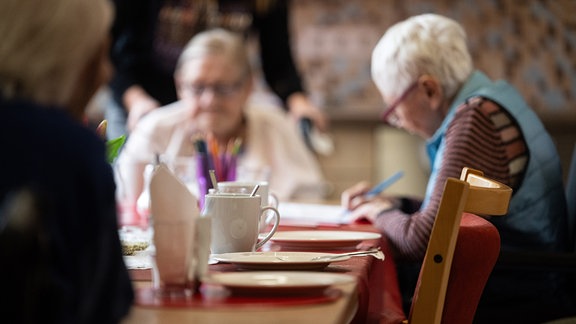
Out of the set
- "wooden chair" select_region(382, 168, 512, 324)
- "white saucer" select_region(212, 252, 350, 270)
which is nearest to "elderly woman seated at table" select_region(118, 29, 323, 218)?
"wooden chair" select_region(382, 168, 512, 324)

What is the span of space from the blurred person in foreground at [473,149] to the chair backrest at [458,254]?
392mm

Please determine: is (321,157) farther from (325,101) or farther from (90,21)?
(90,21)

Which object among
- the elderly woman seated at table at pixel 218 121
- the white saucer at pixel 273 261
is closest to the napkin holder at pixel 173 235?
the white saucer at pixel 273 261

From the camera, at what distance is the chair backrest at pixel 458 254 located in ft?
4.58

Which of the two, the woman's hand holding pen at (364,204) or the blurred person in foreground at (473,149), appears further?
the woman's hand holding pen at (364,204)

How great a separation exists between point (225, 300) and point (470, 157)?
1.04 metres

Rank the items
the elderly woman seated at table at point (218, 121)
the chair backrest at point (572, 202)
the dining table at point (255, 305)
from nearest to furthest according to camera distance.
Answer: the dining table at point (255, 305)
the chair backrest at point (572, 202)
the elderly woman seated at table at point (218, 121)

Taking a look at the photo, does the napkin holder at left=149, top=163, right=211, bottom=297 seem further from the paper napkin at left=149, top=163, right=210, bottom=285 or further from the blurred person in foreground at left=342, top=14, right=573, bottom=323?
the blurred person in foreground at left=342, top=14, right=573, bottom=323

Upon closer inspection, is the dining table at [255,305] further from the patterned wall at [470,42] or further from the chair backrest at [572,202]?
the patterned wall at [470,42]

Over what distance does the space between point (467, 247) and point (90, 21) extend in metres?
0.78

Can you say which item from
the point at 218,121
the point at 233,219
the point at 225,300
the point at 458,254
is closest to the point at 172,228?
the point at 225,300

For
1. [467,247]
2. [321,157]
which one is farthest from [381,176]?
[467,247]

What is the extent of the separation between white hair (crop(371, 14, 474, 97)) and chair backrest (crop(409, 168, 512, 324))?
75 centimetres

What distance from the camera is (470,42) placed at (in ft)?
19.0
